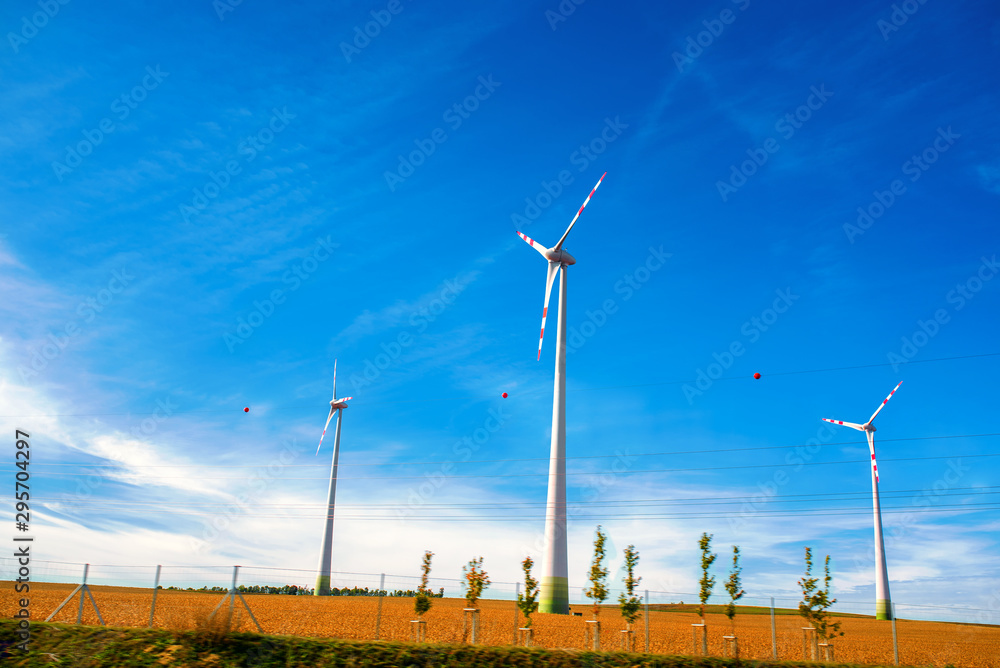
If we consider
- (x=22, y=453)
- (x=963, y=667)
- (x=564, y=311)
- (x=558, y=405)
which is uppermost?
(x=564, y=311)

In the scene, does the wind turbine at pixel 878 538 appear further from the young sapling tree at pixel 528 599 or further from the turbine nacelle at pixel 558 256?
the young sapling tree at pixel 528 599

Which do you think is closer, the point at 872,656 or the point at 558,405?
the point at 872,656

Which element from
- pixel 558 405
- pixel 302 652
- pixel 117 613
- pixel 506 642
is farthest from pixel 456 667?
pixel 558 405

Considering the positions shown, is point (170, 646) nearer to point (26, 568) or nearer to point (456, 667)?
point (26, 568)

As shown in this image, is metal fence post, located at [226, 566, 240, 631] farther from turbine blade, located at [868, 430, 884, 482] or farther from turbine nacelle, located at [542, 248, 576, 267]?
turbine blade, located at [868, 430, 884, 482]

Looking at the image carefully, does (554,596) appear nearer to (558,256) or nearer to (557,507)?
(557,507)

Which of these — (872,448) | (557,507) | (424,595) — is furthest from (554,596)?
(872,448)

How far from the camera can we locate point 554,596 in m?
57.3

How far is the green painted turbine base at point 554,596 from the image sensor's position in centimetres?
5703

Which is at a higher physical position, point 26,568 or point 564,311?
point 564,311

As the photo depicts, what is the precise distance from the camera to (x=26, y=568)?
2556cm

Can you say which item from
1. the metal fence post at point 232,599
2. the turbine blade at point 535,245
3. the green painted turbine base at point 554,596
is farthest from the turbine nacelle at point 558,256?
the metal fence post at point 232,599

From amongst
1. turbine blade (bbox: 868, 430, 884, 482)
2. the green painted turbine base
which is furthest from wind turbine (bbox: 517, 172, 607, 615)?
turbine blade (bbox: 868, 430, 884, 482)

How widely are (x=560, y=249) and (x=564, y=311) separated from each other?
666cm
